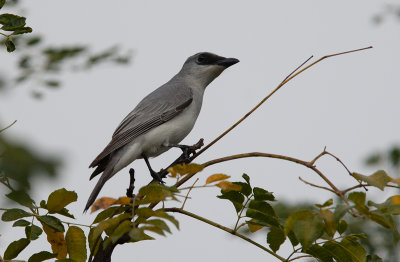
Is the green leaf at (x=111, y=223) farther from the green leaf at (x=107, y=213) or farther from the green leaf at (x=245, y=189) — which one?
the green leaf at (x=245, y=189)

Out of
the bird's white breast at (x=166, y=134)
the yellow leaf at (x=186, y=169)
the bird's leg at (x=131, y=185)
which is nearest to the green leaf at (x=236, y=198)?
the yellow leaf at (x=186, y=169)

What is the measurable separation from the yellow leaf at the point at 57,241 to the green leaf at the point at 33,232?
0.13m

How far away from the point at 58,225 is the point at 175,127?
10.9 ft

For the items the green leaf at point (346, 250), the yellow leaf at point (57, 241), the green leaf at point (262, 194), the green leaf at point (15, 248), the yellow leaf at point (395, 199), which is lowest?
the yellow leaf at point (57, 241)

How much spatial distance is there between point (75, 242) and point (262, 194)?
888 mm

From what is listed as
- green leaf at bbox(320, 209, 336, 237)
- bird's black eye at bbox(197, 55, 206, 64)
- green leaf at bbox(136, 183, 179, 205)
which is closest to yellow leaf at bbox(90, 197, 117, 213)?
green leaf at bbox(136, 183, 179, 205)

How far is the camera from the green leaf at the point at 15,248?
2.09 metres

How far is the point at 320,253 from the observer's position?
2074 millimetres

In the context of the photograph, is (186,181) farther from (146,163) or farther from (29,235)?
(146,163)

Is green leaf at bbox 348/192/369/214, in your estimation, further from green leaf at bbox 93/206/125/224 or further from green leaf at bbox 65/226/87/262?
green leaf at bbox 65/226/87/262

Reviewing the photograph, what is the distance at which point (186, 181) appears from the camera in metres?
2.26

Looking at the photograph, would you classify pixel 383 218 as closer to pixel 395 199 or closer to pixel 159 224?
pixel 395 199

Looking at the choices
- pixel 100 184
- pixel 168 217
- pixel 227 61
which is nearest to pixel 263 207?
pixel 168 217

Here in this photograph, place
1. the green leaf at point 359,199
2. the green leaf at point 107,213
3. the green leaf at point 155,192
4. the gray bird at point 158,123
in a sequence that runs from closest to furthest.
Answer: the green leaf at point 359,199
the green leaf at point 155,192
the green leaf at point 107,213
the gray bird at point 158,123
